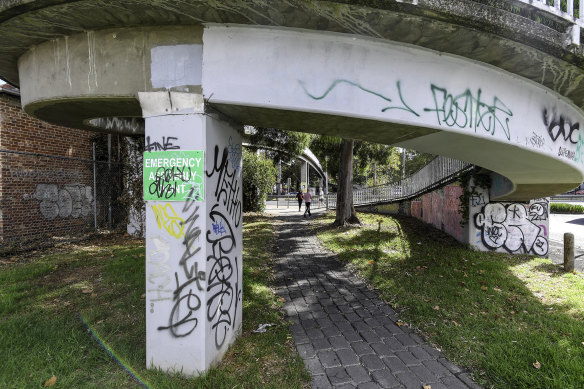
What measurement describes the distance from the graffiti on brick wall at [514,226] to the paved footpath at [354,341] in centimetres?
511

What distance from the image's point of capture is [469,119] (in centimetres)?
303

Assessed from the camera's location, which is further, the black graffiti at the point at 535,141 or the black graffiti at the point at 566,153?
the black graffiti at the point at 566,153

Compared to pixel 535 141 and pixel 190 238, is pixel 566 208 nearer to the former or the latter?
pixel 535 141

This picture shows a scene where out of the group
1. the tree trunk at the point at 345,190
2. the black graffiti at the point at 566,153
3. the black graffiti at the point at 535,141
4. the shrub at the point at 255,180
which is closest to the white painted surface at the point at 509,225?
the black graffiti at the point at 566,153

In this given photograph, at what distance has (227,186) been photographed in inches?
125

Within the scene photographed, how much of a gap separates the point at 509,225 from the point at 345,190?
598cm

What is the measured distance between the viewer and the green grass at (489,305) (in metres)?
2.88

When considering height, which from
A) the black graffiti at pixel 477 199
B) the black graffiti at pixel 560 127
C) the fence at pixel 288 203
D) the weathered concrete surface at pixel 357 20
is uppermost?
the weathered concrete surface at pixel 357 20

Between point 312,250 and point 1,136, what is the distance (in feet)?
29.3

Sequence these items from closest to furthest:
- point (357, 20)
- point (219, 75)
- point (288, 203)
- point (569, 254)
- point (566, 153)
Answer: point (357, 20) → point (219, 75) → point (566, 153) → point (569, 254) → point (288, 203)

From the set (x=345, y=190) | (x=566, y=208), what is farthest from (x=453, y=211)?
(x=566, y=208)

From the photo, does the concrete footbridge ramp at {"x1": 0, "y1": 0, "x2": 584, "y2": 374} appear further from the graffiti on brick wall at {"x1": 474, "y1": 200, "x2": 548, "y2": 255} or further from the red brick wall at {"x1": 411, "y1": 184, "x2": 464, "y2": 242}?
the red brick wall at {"x1": 411, "y1": 184, "x2": 464, "y2": 242}

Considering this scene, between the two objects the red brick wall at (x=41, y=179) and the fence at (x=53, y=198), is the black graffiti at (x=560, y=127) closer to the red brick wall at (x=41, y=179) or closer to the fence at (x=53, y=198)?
the fence at (x=53, y=198)

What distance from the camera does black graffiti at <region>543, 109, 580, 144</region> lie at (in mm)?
3641
